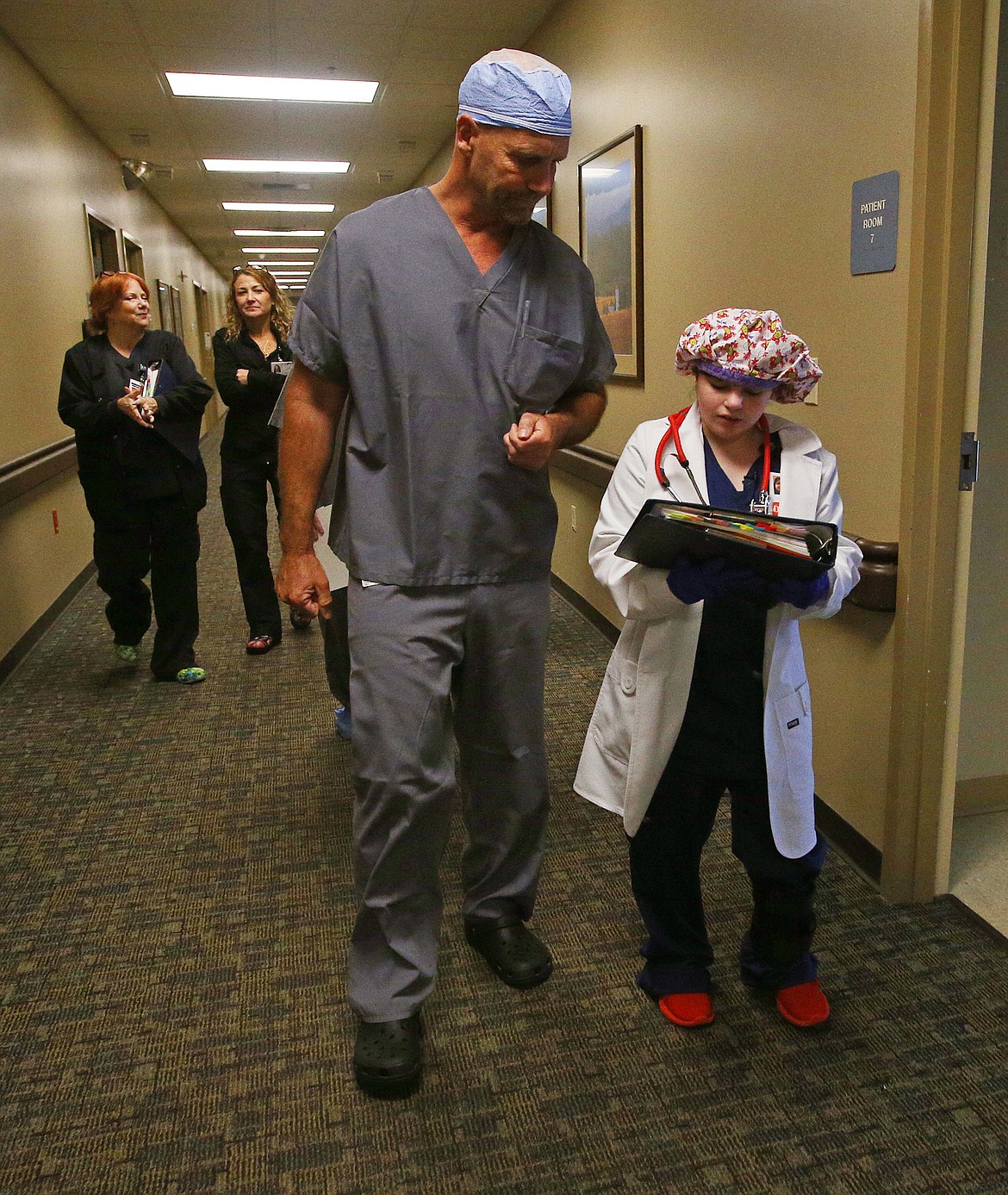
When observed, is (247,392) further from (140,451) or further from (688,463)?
(688,463)

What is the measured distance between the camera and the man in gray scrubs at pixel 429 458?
155 centimetres

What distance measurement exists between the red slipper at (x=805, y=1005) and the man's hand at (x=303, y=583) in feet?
3.55

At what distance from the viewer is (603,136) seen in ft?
13.1

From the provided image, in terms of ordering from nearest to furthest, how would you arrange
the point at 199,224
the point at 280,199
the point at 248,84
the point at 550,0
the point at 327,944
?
the point at 327,944, the point at 550,0, the point at 248,84, the point at 280,199, the point at 199,224

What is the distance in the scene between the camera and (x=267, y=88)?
561 cm

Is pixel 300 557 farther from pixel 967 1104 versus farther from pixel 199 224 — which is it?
pixel 199 224

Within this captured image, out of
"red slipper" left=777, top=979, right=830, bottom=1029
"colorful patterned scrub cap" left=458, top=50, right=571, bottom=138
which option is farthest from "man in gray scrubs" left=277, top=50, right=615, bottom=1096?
"red slipper" left=777, top=979, right=830, bottom=1029

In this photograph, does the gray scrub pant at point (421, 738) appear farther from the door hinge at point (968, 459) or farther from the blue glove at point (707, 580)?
the door hinge at point (968, 459)

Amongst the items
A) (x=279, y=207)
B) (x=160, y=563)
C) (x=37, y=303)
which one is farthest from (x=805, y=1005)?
(x=279, y=207)

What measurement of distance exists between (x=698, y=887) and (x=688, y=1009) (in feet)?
0.72

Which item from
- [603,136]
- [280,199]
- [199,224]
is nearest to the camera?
[603,136]

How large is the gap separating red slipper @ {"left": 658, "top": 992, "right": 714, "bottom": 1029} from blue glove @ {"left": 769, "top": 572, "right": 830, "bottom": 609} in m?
0.79

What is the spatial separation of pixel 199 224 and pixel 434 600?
11479 millimetres

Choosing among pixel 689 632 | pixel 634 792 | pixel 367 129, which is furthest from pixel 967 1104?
pixel 367 129
